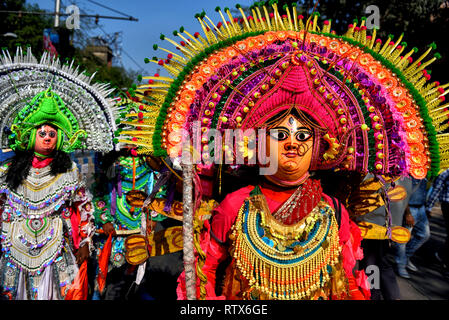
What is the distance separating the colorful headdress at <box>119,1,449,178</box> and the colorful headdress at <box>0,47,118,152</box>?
127cm

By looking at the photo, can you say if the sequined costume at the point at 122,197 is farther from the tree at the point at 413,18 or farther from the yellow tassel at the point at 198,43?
the tree at the point at 413,18

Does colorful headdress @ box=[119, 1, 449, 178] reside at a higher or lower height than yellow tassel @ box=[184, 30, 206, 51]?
lower

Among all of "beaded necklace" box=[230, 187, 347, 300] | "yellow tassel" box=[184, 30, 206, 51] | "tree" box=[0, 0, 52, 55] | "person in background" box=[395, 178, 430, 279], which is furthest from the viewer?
"tree" box=[0, 0, 52, 55]

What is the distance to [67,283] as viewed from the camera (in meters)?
3.27

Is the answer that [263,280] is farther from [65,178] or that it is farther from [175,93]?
[65,178]

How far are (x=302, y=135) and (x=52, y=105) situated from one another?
7.07 ft

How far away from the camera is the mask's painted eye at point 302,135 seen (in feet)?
6.85

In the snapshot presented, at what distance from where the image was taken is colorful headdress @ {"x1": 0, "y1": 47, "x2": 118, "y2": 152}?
9.88ft

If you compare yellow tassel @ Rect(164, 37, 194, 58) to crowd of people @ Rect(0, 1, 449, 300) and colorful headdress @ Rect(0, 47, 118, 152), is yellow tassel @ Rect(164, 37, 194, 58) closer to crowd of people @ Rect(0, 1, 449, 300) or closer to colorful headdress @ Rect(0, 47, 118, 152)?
crowd of people @ Rect(0, 1, 449, 300)

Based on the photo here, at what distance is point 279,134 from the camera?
6.84ft

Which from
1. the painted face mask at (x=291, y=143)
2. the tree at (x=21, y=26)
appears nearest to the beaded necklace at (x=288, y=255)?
the painted face mask at (x=291, y=143)

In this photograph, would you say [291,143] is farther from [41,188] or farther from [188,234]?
[41,188]

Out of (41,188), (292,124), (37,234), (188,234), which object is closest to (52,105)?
(41,188)

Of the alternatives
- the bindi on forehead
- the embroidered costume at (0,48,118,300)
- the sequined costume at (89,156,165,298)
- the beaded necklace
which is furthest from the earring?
the sequined costume at (89,156,165,298)
